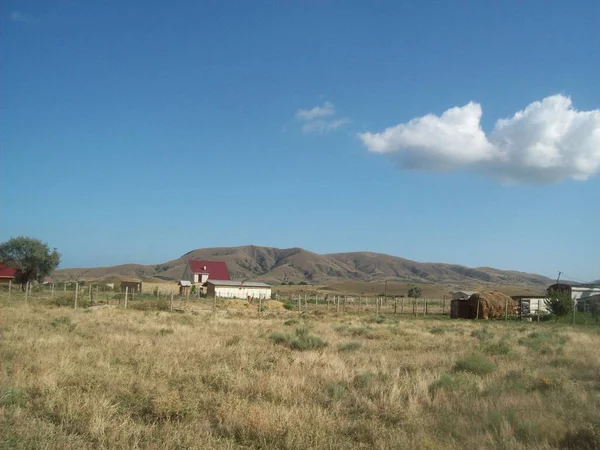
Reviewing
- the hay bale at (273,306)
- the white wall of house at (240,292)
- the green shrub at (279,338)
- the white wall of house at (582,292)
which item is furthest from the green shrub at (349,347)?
the white wall of house at (582,292)

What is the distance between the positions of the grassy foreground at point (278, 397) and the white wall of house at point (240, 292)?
50631 mm

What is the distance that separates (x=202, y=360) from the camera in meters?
13.7

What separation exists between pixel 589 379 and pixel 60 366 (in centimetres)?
1235

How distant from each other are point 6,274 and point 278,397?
251 feet

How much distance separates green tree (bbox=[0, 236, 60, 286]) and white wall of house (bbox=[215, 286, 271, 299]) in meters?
22.3

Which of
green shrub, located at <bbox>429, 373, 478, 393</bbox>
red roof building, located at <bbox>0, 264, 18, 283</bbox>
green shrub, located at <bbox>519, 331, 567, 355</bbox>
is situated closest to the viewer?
green shrub, located at <bbox>429, 373, 478, 393</bbox>

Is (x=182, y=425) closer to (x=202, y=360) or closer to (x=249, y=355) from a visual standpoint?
(x=202, y=360)

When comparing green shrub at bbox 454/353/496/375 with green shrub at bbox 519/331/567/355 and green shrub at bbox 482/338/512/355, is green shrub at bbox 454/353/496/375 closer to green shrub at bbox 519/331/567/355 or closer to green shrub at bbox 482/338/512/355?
green shrub at bbox 482/338/512/355

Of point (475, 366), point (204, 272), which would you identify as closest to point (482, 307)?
point (475, 366)

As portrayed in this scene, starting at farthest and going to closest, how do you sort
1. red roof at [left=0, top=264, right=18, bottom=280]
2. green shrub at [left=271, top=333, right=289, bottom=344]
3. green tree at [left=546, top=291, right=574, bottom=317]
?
1. red roof at [left=0, top=264, right=18, bottom=280]
2. green tree at [left=546, top=291, right=574, bottom=317]
3. green shrub at [left=271, top=333, right=289, bottom=344]

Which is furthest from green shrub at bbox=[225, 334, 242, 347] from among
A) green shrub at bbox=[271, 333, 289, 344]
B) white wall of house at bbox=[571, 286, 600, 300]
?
white wall of house at bbox=[571, 286, 600, 300]

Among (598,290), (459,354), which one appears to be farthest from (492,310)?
(459,354)

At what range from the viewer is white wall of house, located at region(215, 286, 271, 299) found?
67375mm

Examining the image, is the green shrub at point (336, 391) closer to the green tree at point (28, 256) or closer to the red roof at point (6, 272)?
the green tree at point (28, 256)
